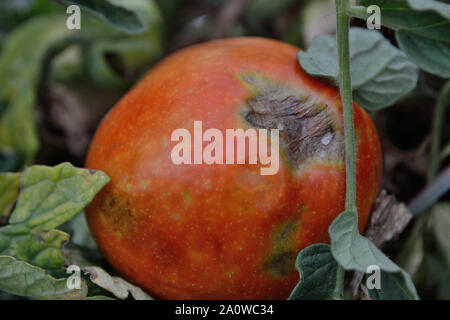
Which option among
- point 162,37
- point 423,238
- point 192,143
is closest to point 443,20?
point 192,143

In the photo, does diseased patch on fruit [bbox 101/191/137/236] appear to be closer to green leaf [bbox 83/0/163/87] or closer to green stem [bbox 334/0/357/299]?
green stem [bbox 334/0/357/299]

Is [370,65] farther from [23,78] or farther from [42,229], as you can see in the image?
[23,78]

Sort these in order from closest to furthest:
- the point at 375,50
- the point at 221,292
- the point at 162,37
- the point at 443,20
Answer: the point at 443,20 → the point at 221,292 → the point at 375,50 → the point at 162,37

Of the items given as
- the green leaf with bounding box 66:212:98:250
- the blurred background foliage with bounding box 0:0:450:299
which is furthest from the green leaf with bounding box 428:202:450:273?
the green leaf with bounding box 66:212:98:250

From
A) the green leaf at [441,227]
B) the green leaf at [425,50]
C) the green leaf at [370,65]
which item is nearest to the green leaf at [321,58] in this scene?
the green leaf at [370,65]

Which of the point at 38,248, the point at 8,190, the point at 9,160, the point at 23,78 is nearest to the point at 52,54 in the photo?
the point at 23,78
